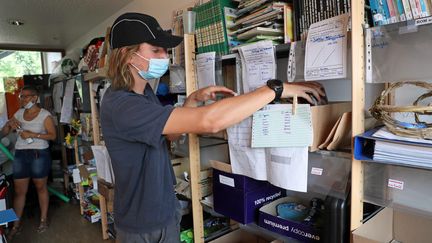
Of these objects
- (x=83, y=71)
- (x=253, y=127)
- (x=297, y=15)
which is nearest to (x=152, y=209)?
(x=253, y=127)

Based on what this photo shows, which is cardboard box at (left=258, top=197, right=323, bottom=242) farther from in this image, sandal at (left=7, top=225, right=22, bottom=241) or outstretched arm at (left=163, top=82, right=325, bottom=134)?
sandal at (left=7, top=225, right=22, bottom=241)

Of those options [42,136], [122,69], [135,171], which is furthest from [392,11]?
[42,136]

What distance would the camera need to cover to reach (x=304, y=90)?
1174 millimetres

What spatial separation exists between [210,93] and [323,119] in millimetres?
495

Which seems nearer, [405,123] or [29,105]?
[405,123]

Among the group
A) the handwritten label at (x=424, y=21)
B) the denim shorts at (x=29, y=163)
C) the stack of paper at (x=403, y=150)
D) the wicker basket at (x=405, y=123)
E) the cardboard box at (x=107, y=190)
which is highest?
the handwritten label at (x=424, y=21)

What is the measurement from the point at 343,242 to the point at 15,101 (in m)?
5.04

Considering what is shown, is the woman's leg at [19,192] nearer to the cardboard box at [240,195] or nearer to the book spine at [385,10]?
the cardboard box at [240,195]

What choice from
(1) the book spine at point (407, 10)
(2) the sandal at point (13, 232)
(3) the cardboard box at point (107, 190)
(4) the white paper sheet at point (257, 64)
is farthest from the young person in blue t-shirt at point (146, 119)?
(2) the sandal at point (13, 232)

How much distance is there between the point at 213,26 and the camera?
62.8 inches

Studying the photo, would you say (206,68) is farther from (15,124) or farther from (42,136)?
(15,124)

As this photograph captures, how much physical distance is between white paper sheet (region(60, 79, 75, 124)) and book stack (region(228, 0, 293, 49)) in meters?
2.74

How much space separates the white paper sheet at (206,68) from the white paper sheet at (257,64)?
194 millimetres

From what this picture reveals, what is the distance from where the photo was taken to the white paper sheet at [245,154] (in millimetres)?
1327
